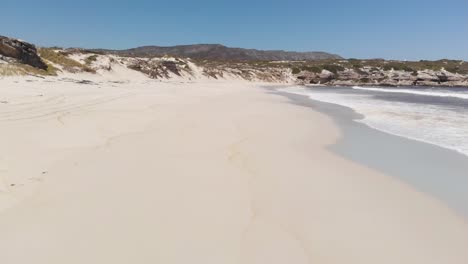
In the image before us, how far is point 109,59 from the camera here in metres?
38.1

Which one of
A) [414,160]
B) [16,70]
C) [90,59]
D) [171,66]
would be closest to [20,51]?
[16,70]

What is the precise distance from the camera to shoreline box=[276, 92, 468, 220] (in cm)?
584

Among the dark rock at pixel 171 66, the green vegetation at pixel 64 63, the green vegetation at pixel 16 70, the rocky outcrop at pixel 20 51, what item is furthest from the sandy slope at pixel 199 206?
the dark rock at pixel 171 66

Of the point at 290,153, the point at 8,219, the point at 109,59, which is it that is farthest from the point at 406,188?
the point at 109,59

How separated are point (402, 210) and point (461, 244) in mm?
940

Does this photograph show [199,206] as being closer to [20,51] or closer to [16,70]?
[16,70]

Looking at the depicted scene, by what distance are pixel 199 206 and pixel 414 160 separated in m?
5.02

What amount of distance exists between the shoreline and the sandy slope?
0.36 m

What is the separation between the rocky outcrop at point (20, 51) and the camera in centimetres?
2514

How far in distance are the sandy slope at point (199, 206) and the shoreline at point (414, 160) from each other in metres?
0.36

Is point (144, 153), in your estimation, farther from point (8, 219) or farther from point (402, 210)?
point (402, 210)

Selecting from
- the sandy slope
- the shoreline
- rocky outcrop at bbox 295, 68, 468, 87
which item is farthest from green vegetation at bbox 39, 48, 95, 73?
rocky outcrop at bbox 295, 68, 468, 87

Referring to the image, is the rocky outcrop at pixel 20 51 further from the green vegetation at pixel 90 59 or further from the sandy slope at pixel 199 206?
the sandy slope at pixel 199 206

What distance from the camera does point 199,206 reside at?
465 cm
